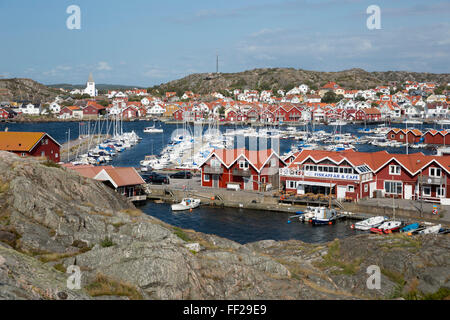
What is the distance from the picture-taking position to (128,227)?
14594 mm

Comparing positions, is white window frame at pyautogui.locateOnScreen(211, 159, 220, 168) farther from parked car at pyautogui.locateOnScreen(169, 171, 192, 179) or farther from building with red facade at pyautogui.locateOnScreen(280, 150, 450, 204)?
parked car at pyautogui.locateOnScreen(169, 171, 192, 179)

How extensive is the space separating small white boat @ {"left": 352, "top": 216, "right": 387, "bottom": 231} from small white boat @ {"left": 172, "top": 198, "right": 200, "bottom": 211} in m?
11.3

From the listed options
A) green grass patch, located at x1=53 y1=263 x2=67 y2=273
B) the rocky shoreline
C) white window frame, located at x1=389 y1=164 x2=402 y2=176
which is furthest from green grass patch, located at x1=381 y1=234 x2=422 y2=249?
white window frame, located at x1=389 y1=164 x2=402 y2=176

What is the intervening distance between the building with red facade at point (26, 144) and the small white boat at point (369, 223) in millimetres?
23865

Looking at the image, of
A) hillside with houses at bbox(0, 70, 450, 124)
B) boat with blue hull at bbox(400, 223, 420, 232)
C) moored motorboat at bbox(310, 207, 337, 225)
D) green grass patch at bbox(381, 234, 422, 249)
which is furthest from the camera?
hillside with houses at bbox(0, 70, 450, 124)

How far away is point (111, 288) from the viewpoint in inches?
389

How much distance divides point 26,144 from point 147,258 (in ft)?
99.1

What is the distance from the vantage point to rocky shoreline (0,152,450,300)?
33.1 feet

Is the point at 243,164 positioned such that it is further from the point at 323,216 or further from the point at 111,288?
the point at 111,288

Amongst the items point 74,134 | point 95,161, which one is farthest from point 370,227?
point 74,134

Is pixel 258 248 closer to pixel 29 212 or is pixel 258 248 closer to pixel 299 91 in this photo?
pixel 29 212

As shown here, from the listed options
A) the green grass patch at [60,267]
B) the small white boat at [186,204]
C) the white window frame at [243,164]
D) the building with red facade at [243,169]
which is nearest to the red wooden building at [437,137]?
the building with red facade at [243,169]
